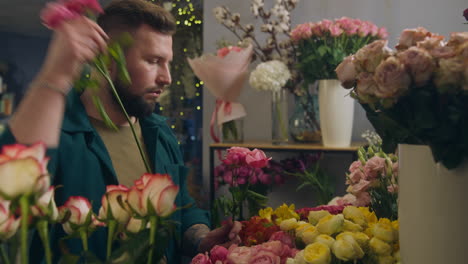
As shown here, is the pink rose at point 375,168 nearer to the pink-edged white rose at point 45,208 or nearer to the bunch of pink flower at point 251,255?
the bunch of pink flower at point 251,255

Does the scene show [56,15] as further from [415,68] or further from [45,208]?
[415,68]

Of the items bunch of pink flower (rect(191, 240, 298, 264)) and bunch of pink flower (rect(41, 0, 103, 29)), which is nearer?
bunch of pink flower (rect(41, 0, 103, 29))

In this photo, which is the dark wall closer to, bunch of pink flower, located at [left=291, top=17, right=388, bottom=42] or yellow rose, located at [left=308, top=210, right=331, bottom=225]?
bunch of pink flower, located at [left=291, top=17, right=388, bottom=42]

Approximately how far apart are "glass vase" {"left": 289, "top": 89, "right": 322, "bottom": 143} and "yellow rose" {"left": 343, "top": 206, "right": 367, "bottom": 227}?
186 cm

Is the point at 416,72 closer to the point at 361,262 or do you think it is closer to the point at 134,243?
the point at 361,262

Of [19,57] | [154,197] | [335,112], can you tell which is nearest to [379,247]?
[154,197]

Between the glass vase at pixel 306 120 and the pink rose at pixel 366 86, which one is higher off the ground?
the pink rose at pixel 366 86

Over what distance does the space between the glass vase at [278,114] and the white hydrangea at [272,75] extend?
65mm

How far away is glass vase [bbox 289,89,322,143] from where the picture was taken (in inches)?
106

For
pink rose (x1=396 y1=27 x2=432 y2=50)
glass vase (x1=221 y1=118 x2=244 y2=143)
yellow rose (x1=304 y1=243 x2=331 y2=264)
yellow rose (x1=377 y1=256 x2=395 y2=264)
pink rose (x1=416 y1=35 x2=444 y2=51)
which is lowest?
glass vase (x1=221 y1=118 x2=244 y2=143)

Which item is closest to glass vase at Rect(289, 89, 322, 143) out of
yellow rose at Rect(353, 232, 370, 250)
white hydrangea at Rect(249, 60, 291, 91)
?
white hydrangea at Rect(249, 60, 291, 91)

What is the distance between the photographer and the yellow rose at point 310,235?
→ 76 cm

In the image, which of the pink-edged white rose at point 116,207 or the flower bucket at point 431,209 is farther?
the flower bucket at point 431,209

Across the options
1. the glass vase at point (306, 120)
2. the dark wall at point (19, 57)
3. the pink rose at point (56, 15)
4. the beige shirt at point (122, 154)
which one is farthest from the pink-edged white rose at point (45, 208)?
the dark wall at point (19, 57)
